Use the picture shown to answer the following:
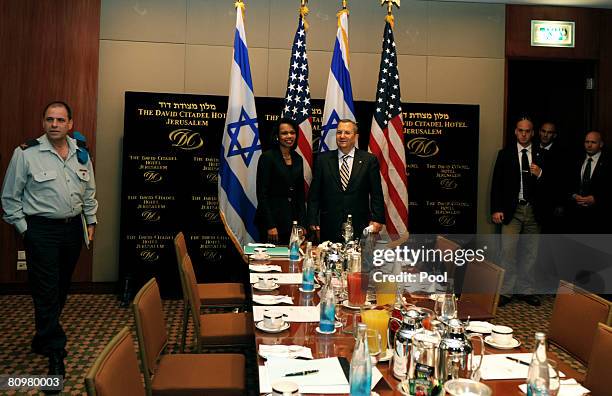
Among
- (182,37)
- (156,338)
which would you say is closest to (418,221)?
(182,37)

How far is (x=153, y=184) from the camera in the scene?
18.0ft

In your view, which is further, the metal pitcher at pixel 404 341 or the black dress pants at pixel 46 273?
the black dress pants at pixel 46 273

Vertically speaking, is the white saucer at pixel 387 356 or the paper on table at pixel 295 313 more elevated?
the paper on table at pixel 295 313

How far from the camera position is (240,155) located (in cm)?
522

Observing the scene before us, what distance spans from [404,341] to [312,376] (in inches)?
12.0

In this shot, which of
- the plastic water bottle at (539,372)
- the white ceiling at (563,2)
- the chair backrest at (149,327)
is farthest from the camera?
the white ceiling at (563,2)

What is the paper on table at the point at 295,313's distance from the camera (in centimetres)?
246

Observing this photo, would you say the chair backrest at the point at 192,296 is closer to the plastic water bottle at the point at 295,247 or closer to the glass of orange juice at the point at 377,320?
the plastic water bottle at the point at 295,247

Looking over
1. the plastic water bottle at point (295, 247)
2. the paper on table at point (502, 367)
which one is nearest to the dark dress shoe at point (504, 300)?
the plastic water bottle at point (295, 247)

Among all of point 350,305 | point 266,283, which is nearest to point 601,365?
point 350,305

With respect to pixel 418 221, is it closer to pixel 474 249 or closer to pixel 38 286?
pixel 474 249

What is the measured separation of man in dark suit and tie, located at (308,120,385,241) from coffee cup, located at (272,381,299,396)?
3071 mm

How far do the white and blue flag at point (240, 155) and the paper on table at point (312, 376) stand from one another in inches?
126

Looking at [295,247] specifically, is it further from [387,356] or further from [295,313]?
[387,356]
